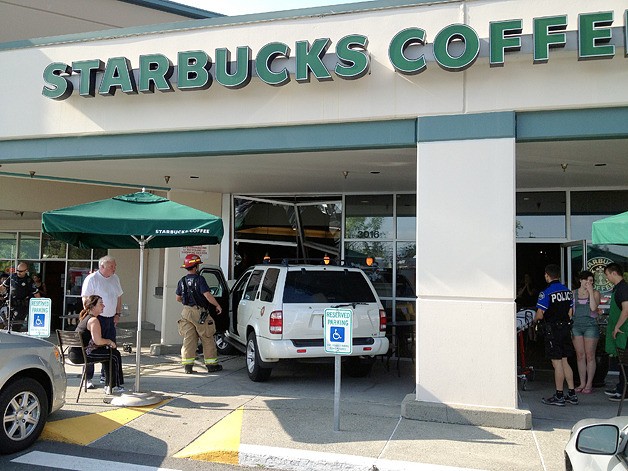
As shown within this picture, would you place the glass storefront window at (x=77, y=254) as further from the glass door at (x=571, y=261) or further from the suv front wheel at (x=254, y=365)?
the glass door at (x=571, y=261)

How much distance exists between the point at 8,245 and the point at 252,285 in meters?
10.7

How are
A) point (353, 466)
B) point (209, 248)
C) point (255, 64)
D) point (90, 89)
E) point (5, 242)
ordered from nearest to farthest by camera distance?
1. point (353, 466)
2. point (255, 64)
3. point (90, 89)
4. point (209, 248)
5. point (5, 242)

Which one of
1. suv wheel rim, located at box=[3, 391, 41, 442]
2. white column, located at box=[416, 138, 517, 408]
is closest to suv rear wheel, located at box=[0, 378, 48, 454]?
suv wheel rim, located at box=[3, 391, 41, 442]

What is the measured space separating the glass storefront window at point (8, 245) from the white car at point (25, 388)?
482 inches

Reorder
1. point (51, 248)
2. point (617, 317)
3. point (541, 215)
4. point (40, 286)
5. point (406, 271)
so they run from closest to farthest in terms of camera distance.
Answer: point (617, 317) < point (541, 215) < point (406, 271) < point (40, 286) < point (51, 248)

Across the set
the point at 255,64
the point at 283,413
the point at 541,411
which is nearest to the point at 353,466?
the point at 283,413

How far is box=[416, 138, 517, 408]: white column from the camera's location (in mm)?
6824

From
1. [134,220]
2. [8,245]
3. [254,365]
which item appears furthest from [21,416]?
[8,245]

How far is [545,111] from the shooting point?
726 centimetres

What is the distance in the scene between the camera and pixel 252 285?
9.88 m

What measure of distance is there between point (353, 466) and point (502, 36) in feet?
17.1

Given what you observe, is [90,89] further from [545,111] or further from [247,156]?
[545,111]

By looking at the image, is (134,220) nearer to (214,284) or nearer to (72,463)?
(72,463)

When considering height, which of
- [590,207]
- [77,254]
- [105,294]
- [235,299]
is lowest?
[235,299]
